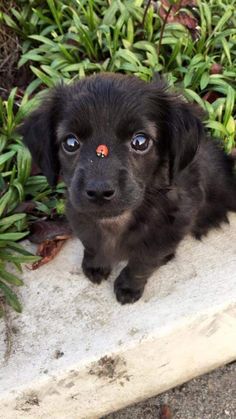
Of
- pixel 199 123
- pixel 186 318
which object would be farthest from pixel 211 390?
pixel 199 123

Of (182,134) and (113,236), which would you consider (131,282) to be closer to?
(113,236)

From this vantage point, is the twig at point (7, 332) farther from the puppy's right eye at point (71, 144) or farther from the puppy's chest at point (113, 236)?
the puppy's right eye at point (71, 144)

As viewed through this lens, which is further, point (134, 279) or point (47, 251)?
point (47, 251)

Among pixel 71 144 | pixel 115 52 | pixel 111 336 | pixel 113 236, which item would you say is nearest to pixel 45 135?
pixel 71 144

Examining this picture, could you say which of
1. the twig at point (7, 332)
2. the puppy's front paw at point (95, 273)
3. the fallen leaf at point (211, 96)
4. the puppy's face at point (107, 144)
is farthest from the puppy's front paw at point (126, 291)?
the fallen leaf at point (211, 96)

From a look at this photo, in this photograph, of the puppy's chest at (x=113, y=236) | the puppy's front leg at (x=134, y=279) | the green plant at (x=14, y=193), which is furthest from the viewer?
the green plant at (x=14, y=193)

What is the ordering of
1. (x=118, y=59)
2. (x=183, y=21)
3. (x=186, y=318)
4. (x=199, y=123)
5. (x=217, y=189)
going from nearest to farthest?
(x=199, y=123) < (x=186, y=318) < (x=217, y=189) < (x=118, y=59) < (x=183, y=21)

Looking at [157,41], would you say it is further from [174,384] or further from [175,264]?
[174,384]
